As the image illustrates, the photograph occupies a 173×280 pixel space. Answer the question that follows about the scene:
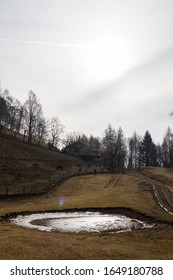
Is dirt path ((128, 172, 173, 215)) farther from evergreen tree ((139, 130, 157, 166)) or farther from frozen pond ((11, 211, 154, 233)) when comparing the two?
evergreen tree ((139, 130, 157, 166))

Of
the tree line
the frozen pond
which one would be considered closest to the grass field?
the frozen pond

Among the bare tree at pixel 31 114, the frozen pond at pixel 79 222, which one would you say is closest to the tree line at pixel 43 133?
the bare tree at pixel 31 114

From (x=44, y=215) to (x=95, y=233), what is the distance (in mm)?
11322

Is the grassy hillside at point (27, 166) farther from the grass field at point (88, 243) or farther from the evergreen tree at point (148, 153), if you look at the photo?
the evergreen tree at point (148, 153)

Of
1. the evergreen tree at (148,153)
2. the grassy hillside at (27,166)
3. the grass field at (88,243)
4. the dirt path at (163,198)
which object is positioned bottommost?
the grass field at (88,243)

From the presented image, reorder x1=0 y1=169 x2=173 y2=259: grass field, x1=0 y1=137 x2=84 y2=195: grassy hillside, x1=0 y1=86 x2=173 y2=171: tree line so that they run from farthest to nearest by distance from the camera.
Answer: x1=0 y1=86 x2=173 y2=171: tree line
x1=0 y1=137 x2=84 y2=195: grassy hillside
x1=0 y1=169 x2=173 y2=259: grass field

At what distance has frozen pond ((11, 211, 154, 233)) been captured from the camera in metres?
28.7

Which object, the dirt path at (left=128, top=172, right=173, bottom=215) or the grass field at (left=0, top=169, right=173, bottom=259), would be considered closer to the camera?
the grass field at (left=0, top=169, right=173, bottom=259)

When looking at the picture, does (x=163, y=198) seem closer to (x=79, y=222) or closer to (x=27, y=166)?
(x=79, y=222)

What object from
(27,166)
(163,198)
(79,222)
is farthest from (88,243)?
(27,166)

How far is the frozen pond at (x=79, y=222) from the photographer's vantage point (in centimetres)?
2870

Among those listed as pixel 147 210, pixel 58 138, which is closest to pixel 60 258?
pixel 147 210

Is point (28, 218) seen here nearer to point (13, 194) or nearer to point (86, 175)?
point (13, 194)

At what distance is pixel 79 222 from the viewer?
104 feet
